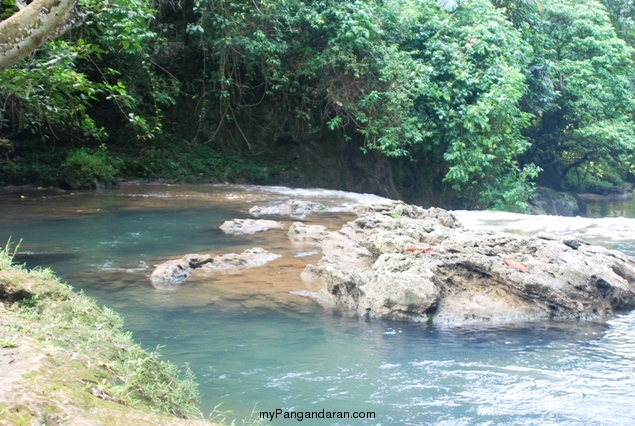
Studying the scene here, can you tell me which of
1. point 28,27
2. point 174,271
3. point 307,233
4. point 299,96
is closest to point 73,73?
point 174,271

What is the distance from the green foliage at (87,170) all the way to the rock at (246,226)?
194 inches

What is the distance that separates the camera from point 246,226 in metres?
9.17

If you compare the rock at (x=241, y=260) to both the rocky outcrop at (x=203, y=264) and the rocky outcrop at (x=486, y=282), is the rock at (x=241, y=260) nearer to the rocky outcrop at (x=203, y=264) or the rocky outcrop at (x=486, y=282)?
the rocky outcrop at (x=203, y=264)

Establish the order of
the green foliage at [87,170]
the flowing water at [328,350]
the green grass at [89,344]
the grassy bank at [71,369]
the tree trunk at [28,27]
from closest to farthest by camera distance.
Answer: the grassy bank at [71,369], the green grass at [89,344], the flowing water at [328,350], the tree trunk at [28,27], the green foliage at [87,170]

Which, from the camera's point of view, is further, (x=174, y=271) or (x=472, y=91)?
(x=472, y=91)

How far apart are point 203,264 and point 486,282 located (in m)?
2.95

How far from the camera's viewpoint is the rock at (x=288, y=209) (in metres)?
10.6

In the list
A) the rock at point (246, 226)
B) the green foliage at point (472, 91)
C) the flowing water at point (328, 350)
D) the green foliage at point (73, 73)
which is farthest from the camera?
the green foliage at point (472, 91)

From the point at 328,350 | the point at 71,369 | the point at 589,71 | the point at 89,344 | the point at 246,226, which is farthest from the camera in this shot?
the point at 589,71

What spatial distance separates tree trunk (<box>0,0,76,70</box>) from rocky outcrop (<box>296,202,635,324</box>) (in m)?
3.14

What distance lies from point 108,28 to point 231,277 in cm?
658

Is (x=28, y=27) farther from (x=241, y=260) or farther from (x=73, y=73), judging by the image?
(x=73, y=73)

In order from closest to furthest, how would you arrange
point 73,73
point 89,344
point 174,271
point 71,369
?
point 71,369 → point 89,344 → point 174,271 → point 73,73

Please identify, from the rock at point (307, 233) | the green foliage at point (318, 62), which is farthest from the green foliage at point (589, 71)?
the rock at point (307, 233)
